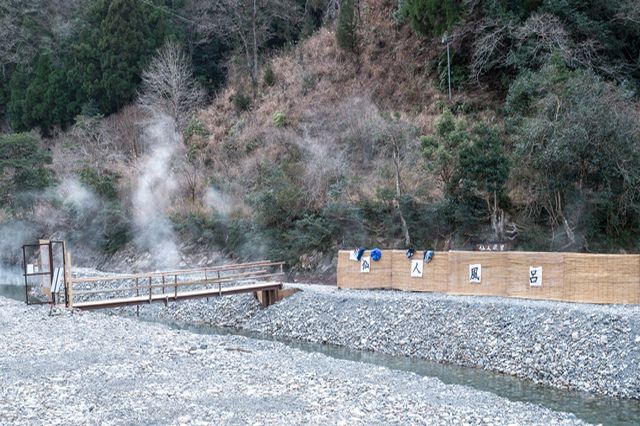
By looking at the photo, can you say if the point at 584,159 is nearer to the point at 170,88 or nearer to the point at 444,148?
the point at 444,148

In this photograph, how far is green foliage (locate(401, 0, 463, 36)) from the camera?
36.8 m

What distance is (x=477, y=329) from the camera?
773 inches

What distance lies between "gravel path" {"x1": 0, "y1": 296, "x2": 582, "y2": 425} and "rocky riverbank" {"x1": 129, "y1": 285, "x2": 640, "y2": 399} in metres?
2.67

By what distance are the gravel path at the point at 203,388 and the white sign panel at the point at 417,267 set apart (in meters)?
7.24

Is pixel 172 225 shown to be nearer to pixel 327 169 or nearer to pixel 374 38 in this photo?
pixel 327 169

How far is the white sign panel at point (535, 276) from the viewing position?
70.4ft

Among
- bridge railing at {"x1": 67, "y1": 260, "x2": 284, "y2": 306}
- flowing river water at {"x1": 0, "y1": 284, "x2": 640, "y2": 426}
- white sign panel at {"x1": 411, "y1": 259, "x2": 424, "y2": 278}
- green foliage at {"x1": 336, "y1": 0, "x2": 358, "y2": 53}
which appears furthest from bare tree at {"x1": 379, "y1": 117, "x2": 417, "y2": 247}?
green foliage at {"x1": 336, "y1": 0, "x2": 358, "y2": 53}

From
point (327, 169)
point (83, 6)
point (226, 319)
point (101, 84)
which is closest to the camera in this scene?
point (226, 319)

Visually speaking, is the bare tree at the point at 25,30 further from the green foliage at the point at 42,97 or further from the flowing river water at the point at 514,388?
the flowing river water at the point at 514,388

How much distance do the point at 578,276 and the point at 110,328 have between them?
→ 12.8 metres

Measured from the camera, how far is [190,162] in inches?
1762

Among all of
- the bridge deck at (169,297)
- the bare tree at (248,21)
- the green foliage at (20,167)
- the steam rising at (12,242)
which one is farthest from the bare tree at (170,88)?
the bridge deck at (169,297)

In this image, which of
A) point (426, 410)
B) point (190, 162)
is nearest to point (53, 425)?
point (426, 410)

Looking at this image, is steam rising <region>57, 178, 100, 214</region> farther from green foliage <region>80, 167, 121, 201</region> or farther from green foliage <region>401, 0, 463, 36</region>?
green foliage <region>401, 0, 463, 36</region>
